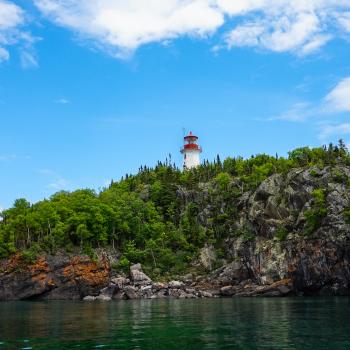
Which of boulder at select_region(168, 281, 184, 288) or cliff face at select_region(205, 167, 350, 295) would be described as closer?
cliff face at select_region(205, 167, 350, 295)

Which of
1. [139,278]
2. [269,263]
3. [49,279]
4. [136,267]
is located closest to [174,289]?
[139,278]

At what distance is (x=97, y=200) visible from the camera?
395 ft

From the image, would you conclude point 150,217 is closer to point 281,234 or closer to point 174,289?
point 174,289

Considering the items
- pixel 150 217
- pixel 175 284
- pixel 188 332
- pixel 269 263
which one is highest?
pixel 150 217

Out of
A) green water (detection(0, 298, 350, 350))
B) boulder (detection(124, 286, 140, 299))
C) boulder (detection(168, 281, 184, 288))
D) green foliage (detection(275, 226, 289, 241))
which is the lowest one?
green water (detection(0, 298, 350, 350))

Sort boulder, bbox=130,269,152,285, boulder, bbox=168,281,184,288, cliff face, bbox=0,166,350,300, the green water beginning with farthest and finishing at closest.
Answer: boulder, bbox=130,269,152,285
boulder, bbox=168,281,184,288
cliff face, bbox=0,166,350,300
the green water

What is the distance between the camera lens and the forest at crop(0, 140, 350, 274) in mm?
110188

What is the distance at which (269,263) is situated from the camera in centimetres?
9688

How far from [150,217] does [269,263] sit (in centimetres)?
4357

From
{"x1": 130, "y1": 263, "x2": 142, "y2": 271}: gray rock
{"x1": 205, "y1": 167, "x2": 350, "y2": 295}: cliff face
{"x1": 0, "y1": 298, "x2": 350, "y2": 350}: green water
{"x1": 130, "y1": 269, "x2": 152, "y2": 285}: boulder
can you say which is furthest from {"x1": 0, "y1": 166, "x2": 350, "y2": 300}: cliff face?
{"x1": 0, "y1": 298, "x2": 350, "y2": 350}: green water

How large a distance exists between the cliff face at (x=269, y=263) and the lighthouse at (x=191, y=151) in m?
50.6

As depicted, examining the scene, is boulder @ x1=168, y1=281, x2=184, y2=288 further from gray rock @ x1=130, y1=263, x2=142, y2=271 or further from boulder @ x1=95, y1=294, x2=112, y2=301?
boulder @ x1=95, y1=294, x2=112, y2=301

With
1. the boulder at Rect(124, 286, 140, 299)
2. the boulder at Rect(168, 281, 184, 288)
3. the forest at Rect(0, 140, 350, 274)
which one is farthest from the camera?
the forest at Rect(0, 140, 350, 274)

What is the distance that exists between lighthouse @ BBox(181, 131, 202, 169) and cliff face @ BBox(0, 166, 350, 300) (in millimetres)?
50567
